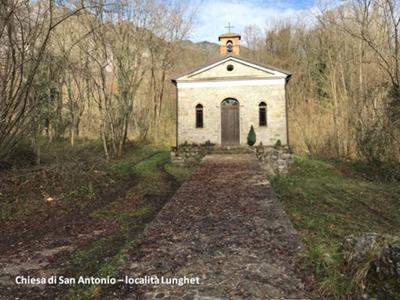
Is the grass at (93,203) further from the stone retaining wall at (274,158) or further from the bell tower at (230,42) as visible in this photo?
the bell tower at (230,42)

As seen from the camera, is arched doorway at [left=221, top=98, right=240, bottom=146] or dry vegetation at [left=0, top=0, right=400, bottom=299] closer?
dry vegetation at [left=0, top=0, right=400, bottom=299]

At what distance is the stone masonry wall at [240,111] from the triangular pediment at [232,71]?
0.57 metres

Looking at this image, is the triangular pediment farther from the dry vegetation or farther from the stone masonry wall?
the dry vegetation

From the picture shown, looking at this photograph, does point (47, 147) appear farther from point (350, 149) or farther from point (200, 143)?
point (350, 149)

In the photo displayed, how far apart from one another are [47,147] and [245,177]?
671 inches

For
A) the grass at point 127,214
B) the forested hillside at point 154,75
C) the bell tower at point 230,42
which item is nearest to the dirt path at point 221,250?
the grass at point 127,214

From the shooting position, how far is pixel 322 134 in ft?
68.2

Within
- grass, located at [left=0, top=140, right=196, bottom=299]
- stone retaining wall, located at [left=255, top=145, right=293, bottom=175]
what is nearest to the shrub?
stone retaining wall, located at [left=255, top=145, right=293, bottom=175]

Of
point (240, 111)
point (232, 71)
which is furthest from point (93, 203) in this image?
point (232, 71)

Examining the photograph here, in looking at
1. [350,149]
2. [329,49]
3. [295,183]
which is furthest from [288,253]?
[329,49]

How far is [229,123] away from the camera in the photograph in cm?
1656

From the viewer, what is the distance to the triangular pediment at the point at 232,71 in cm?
1597

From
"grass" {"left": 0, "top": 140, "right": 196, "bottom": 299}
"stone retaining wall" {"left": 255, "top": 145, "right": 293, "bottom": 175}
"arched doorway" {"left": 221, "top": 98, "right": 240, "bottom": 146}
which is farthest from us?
"arched doorway" {"left": 221, "top": 98, "right": 240, "bottom": 146}

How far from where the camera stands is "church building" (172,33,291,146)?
632 inches
